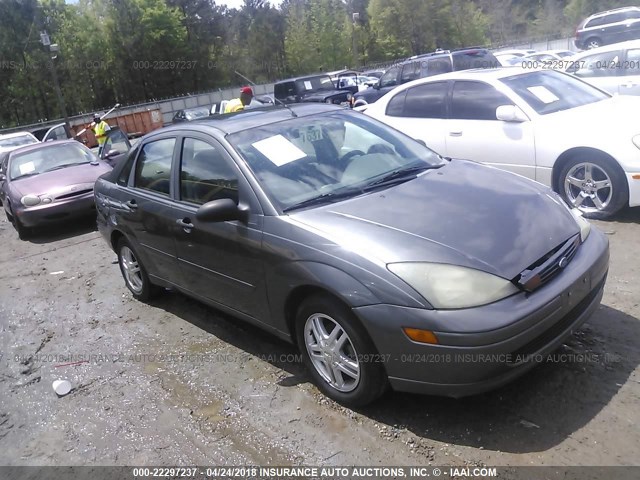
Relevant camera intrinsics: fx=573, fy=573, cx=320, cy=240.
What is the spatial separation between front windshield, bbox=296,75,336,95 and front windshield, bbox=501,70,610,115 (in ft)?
51.3

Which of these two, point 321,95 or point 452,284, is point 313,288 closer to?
point 452,284

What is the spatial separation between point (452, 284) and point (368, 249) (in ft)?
1.51

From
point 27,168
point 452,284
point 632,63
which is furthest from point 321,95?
point 452,284

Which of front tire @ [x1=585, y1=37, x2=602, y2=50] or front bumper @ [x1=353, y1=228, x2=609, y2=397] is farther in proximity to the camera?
front tire @ [x1=585, y1=37, x2=602, y2=50]

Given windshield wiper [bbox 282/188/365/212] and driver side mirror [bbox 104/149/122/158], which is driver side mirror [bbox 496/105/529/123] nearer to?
windshield wiper [bbox 282/188/365/212]

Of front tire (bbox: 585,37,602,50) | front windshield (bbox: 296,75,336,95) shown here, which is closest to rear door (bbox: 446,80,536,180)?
front windshield (bbox: 296,75,336,95)

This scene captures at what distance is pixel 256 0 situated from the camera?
2936 inches

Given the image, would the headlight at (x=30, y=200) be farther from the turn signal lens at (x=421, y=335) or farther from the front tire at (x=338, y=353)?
the turn signal lens at (x=421, y=335)

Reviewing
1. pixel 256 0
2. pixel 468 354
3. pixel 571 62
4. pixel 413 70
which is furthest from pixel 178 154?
pixel 256 0

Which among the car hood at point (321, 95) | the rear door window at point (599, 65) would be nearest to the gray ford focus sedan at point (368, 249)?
the rear door window at point (599, 65)

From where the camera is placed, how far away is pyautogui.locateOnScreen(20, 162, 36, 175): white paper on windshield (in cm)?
989

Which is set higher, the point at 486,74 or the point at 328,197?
the point at 486,74

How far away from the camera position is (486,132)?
21.2 ft

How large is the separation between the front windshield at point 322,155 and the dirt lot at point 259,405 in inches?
47.5
